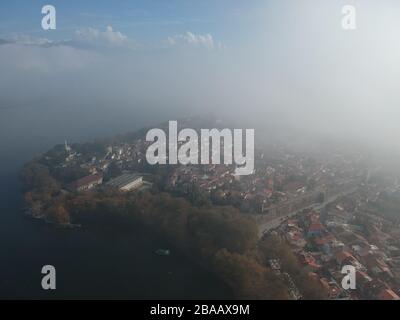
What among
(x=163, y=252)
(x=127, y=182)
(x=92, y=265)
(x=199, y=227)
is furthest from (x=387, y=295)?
(x=127, y=182)

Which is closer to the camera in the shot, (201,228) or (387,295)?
(387,295)

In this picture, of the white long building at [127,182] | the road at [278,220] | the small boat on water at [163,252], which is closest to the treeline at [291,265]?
the road at [278,220]

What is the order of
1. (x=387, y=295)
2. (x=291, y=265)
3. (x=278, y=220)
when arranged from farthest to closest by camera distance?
(x=278, y=220)
(x=291, y=265)
(x=387, y=295)

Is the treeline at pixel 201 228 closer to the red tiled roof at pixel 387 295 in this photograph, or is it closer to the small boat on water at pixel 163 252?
the small boat on water at pixel 163 252

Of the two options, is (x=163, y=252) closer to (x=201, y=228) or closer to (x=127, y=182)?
(x=201, y=228)

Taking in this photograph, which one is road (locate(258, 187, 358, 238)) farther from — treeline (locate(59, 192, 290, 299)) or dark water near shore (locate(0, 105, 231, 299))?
dark water near shore (locate(0, 105, 231, 299))

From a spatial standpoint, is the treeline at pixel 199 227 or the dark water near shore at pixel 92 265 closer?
the treeline at pixel 199 227

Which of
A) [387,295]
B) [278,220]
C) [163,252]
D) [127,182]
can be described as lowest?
[387,295]

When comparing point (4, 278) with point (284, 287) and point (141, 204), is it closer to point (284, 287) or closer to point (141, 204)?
point (141, 204)

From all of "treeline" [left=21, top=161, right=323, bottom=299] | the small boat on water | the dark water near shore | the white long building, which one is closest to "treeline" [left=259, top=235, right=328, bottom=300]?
"treeline" [left=21, top=161, right=323, bottom=299]
